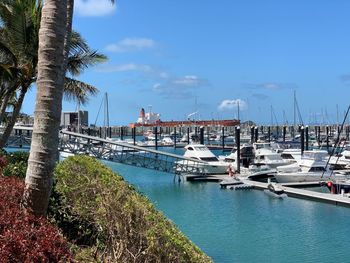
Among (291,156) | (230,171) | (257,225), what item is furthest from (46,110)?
(291,156)

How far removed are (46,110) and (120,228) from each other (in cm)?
199

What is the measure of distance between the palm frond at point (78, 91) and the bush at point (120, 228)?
14.5 metres

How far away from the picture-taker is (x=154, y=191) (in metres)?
42.7

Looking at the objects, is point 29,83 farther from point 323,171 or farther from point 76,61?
point 323,171

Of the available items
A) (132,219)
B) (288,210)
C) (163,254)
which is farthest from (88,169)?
(288,210)

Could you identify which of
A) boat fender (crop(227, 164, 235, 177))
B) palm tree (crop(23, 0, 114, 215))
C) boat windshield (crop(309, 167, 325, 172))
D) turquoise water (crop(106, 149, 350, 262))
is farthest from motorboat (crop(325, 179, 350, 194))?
palm tree (crop(23, 0, 114, 215))

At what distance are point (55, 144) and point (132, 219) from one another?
1.78m

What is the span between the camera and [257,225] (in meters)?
26.9

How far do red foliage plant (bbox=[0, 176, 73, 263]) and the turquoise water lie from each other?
850 cm

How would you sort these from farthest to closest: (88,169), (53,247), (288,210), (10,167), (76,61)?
(288,210) < (76,61) < (88,169) < (10,167) < (53,247)

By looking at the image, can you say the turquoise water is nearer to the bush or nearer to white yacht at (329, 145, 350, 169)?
the bush

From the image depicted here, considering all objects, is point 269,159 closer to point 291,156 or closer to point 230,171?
point 291,156

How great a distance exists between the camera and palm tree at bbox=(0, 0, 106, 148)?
17.2m

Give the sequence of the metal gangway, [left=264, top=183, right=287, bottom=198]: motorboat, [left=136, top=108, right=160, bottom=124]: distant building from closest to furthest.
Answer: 1. [left=264, top=183, right=287, bottom=198]: motorboat
2. the metal gangway
3. [left=136, top=108, right=160, bottom=124]: distant building
